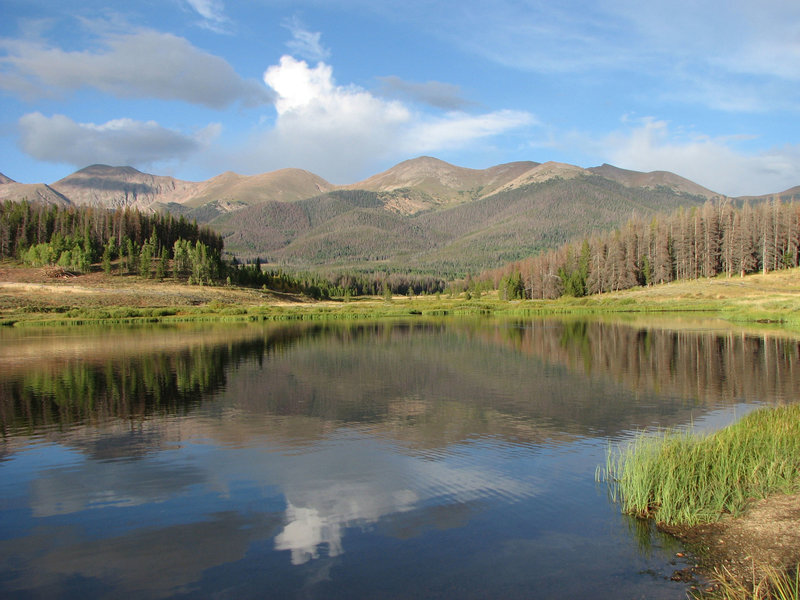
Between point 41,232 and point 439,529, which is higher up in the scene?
point 41,232

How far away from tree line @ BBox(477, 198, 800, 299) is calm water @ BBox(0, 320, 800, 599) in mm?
87402

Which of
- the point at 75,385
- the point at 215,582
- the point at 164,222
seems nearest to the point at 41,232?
the point at 164,222

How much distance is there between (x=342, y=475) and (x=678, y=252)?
4882 inches

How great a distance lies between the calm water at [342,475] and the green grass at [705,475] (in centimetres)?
75

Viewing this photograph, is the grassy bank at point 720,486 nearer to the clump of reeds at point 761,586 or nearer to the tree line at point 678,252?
the clump of reeds at point 761,586

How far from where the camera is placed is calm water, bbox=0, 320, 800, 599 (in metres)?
10.2

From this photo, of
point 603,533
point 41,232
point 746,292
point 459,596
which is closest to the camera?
→ point 459,596

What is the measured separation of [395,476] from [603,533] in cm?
587

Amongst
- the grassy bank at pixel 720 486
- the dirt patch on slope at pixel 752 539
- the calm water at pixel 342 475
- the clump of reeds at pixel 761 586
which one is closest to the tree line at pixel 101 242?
the calm water at pixel 342 475

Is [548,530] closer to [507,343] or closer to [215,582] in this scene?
[215,582]

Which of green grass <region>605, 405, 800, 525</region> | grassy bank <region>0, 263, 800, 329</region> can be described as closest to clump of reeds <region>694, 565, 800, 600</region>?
green grass <region>605, 405, 800, 525</region>

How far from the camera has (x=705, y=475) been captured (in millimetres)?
12938

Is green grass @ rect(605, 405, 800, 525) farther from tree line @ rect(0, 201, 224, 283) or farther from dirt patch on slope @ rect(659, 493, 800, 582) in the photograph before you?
tree line @ rect(0, 201, 224, 283)

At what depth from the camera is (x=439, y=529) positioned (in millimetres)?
12109
